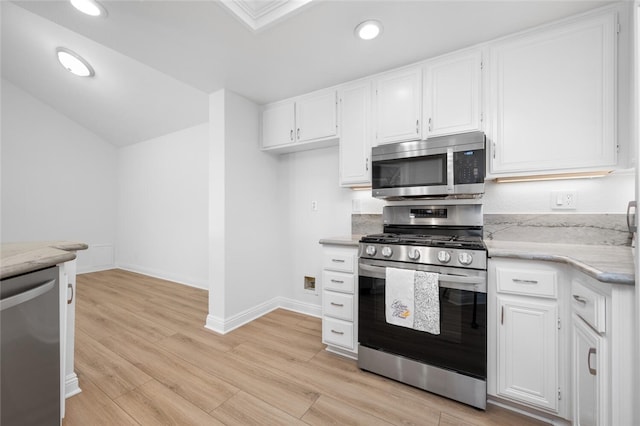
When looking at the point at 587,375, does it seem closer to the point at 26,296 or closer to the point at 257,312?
the point at 26,296

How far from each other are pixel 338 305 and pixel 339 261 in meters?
0.36

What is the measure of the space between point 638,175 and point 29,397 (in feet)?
7.35

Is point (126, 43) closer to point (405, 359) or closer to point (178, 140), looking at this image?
point (178, 140)

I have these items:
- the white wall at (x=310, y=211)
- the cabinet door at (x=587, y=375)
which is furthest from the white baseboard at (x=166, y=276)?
the cabinet door at (x=587, y=375)

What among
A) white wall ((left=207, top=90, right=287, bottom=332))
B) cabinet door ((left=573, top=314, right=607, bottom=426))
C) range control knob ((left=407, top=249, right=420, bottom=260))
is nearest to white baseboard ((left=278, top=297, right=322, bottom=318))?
white wall ((left=207, top=90, right=287, bottom=332))

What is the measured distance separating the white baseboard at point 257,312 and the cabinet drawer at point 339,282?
903 millimetres

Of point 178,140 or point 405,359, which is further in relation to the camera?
point 178,140

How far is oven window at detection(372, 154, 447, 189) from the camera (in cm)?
193

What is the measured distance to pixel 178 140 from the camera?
420 centimetres

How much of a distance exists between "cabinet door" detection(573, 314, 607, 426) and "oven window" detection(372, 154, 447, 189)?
111cm

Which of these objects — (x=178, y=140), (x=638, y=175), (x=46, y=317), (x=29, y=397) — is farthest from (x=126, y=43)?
(x=638, y=175)

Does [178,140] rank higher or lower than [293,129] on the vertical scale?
higher

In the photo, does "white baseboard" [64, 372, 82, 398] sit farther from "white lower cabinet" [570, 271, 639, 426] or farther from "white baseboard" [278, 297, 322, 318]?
"white lower cabinet" [570, 271, 639, 426]

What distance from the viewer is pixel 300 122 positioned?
104 inches
